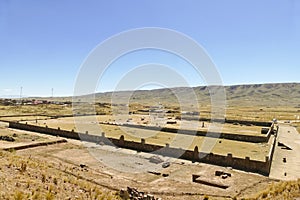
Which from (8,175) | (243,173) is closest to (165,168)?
(243,173)

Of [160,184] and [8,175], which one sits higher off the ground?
[8,175]

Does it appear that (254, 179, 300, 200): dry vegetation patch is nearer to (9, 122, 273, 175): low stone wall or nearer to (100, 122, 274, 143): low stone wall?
(9, 122, 273, 175): low stone wall

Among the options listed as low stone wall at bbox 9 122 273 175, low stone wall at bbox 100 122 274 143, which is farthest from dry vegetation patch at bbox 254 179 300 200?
low stone wall at bbox 100 122 274 143

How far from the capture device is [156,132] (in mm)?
42781

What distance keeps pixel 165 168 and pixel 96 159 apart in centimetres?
624

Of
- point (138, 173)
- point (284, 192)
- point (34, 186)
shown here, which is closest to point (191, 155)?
point (138, 173)

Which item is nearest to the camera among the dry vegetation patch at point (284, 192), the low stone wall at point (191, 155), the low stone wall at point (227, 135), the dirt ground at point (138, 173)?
the dry vegetation patch at point (284, 192)

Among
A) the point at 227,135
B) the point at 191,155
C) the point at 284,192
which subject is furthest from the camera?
the point at 227,135

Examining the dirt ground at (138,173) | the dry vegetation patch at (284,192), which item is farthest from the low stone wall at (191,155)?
the dry vegetation patch at (284,192)

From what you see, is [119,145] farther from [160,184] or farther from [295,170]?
[295,170]

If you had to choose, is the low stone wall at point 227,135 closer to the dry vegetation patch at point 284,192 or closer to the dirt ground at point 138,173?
the dirt ground at point 138,173

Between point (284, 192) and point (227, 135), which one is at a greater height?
point (227, 135)

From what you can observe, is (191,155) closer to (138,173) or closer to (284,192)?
(138,173)

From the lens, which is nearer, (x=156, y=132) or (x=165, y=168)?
(x=165, y=168)
